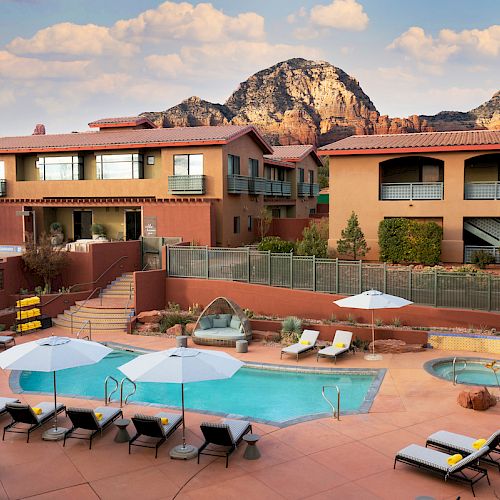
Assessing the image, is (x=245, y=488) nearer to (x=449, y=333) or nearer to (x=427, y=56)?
(x=449, y=333)

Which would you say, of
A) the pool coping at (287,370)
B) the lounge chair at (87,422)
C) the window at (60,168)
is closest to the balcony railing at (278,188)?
the window at (60,168)

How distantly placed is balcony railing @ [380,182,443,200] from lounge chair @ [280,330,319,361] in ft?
38.4

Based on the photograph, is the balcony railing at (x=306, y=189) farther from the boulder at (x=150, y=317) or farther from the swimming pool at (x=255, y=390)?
the swimming pool at (x=255, y=390)

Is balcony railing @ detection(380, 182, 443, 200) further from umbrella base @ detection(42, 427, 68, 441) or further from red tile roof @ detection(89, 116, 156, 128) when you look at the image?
umbrella base @ detection(42, 427, 68, 441)

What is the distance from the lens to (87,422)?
12336 mm

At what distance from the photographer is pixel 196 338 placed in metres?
22.1

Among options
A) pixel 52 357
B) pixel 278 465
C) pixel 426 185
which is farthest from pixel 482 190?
pixel 52 357

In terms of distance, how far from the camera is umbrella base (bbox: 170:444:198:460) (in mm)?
11500

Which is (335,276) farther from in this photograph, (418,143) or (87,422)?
(87,422)

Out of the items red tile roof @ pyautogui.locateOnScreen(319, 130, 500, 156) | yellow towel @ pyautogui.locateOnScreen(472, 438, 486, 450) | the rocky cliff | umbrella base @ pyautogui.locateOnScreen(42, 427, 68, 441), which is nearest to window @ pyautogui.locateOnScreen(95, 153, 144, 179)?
red tile roof @ pyautogui.locateOnScreen(319, 130, 500, 156)

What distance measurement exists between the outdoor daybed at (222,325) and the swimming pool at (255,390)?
9.38ft

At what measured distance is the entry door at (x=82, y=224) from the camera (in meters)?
37.8

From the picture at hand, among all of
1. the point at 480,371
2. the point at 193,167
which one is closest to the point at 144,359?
the point at 480,371

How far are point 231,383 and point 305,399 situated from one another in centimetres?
271
